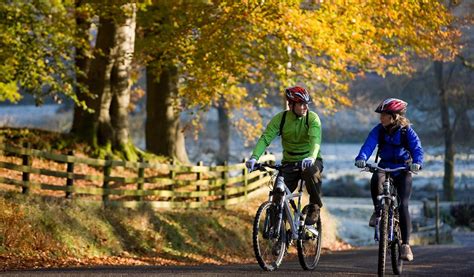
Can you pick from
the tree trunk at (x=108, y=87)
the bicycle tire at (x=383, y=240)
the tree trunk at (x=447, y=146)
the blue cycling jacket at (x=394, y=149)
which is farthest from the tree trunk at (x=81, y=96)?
the tree trunk at (x=447, y=146)

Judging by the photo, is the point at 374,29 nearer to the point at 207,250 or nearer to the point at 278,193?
the point at 207,250

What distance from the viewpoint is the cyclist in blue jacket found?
35.8ft

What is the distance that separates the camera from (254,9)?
20562 mm

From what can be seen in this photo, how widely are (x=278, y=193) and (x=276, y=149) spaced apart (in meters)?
65.0

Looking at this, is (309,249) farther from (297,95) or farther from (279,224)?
(297,95)

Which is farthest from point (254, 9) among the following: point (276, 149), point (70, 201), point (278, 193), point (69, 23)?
point (276, 149)

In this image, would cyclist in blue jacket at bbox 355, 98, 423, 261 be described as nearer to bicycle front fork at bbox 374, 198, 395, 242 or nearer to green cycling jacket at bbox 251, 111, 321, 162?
bicycle front fork at bbox 374, 198, 395, 242

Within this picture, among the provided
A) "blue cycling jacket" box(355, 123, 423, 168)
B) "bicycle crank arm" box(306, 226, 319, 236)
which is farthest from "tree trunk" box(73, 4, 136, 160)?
"blue cycling jacket" box(355, 123, 423, 168)

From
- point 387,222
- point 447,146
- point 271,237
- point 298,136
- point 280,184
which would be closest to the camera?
point 387,222

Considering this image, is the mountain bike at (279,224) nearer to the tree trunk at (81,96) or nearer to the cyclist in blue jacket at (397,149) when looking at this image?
the cyclist in blue jacket at (397,149)

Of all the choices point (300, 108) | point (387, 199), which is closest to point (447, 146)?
point (300, 108)

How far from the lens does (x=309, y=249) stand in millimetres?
12367

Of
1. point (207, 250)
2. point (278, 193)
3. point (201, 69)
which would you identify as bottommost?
point (207, 250)

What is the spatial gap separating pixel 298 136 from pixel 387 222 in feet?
5.59
